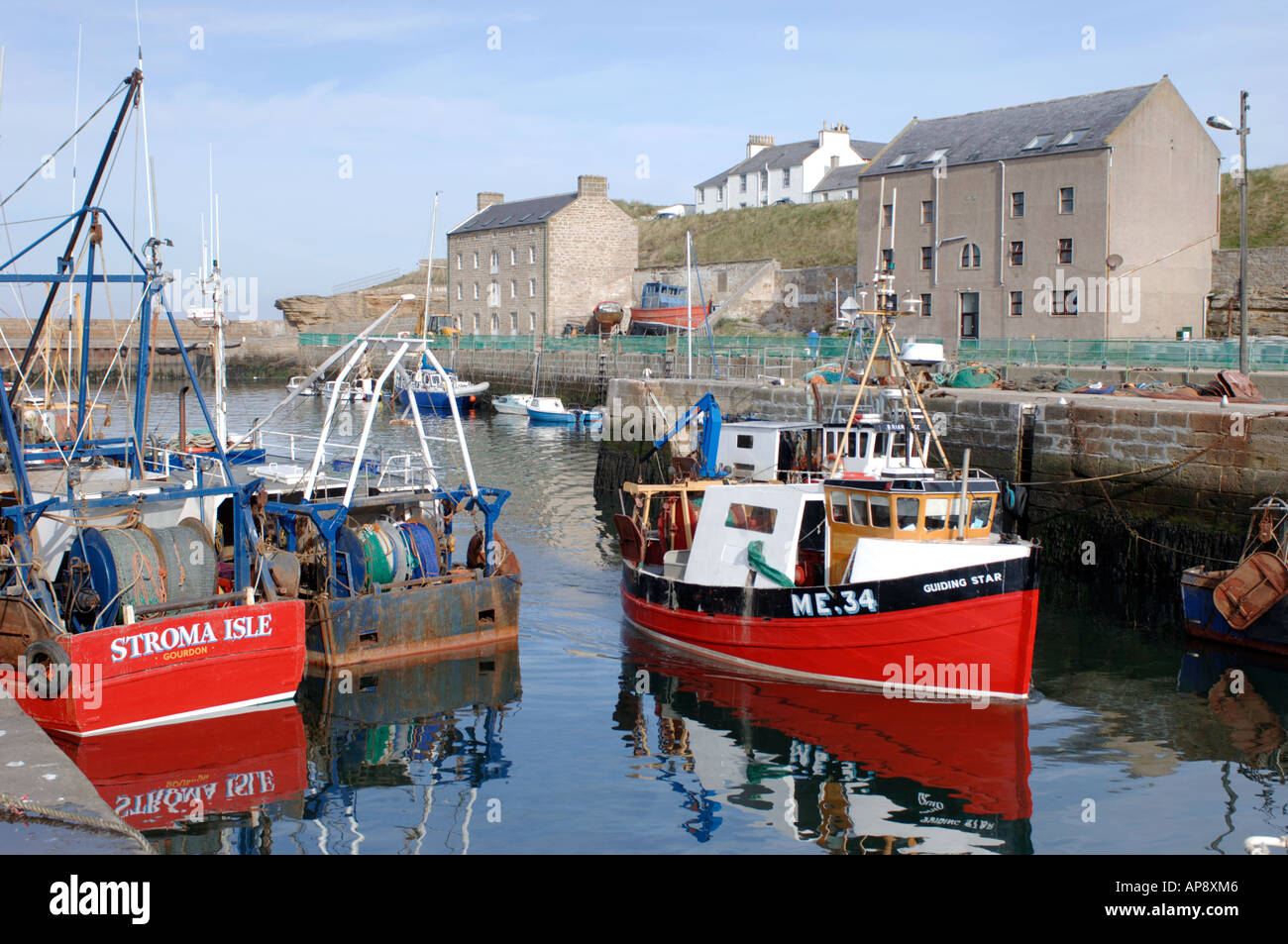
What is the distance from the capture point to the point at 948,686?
1556cm

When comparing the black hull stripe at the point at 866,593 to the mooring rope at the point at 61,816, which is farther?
the black hull stripe at the point at 866,593

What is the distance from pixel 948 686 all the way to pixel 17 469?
11962 millimetres

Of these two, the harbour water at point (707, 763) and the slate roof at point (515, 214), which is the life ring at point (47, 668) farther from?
the slate roof at point (515, 214)

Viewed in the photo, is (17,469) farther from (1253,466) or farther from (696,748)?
(1253,466)

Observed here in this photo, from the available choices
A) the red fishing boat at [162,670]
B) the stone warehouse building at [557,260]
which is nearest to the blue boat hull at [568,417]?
the stone warehouse building at [557,260]

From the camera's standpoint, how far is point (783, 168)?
82625 millimetres

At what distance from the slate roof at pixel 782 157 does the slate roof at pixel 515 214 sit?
69.4 ft

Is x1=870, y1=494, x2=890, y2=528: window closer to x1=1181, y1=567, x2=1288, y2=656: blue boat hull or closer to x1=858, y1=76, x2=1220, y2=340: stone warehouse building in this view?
x1=1181, y1=567, x2=1288, y2=656: blue boat hull

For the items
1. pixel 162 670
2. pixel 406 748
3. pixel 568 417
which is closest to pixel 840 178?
pixel 568 417

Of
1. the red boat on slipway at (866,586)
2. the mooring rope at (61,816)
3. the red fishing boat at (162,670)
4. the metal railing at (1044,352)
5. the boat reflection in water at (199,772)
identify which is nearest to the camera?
the mooring rope at (61,816)

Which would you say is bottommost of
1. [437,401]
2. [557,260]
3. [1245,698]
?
[1245,698]

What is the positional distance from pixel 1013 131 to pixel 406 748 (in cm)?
3855

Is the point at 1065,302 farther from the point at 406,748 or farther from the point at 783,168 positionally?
the point at 783,168

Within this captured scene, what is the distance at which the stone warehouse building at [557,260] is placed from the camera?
65500 mm
